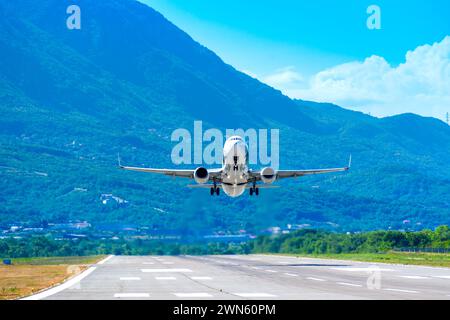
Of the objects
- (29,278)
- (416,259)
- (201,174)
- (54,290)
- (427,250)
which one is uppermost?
(201,174)

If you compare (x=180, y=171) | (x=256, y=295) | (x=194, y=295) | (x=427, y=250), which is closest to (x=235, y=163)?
(x=180, y=171)

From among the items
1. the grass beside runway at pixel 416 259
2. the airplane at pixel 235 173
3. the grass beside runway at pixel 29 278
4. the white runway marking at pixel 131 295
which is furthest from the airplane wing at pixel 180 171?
the white runway marking at pixel 131 295

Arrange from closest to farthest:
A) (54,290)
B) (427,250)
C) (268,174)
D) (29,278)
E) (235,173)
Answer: (54,290), (29,278), (235,173), (268,174), (427,250)

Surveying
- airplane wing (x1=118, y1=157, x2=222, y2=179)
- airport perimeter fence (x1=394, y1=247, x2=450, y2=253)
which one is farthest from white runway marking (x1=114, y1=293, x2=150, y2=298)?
airport perimeter fence (x1=394, y1=247, x2=450, y2=253)

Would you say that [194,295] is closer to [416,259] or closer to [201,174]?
[201,174]

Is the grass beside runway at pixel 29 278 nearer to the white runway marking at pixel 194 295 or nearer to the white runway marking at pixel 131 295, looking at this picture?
the white runway marking at pixel 131 295

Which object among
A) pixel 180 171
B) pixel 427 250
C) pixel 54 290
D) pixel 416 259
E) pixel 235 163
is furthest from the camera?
pixel 427 250
